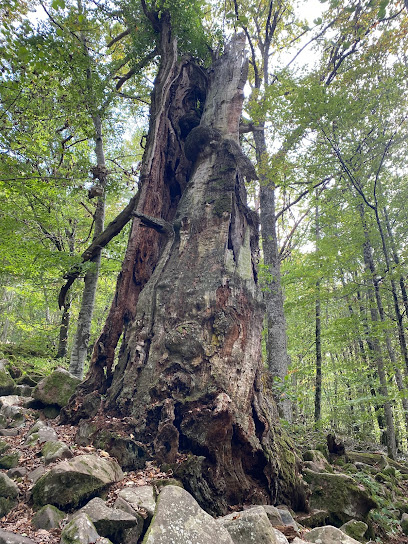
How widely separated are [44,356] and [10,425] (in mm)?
6889

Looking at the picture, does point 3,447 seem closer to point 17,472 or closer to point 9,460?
point 9,460

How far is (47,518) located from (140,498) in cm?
69

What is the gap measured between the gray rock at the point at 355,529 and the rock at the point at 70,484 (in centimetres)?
244

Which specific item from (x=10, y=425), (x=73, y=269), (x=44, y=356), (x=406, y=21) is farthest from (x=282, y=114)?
(x=44, y=356)

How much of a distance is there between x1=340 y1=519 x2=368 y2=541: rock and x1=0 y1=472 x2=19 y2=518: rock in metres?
3.12

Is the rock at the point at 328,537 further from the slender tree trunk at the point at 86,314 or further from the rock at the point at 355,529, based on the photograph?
the slender tree trunk at the point at 86,314

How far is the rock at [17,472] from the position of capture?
288 cm

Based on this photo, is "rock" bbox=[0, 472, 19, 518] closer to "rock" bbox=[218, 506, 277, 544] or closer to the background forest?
"rock" bbox=[218, 506, 277, 544]

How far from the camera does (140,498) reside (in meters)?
2.58

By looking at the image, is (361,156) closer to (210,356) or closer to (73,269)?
(210,356)

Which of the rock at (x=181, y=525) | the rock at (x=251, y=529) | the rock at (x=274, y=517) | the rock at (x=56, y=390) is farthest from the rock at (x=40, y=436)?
the rock at (x=274, y=517)

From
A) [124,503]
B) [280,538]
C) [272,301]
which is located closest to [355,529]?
[280,538]

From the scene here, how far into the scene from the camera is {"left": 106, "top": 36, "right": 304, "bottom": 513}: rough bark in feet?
11.1

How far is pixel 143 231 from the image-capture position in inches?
220
